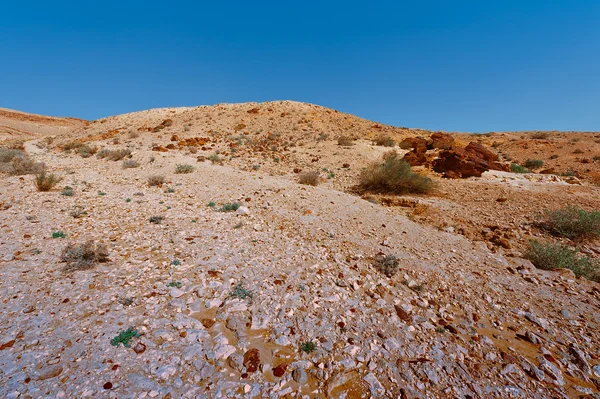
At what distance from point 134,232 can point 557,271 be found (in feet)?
25.8

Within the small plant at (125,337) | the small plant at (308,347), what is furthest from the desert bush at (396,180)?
the small plant at (125,337)

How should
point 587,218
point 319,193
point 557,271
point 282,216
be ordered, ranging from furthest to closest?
point 319,193
point 282,216
point 587,218
point 557,271

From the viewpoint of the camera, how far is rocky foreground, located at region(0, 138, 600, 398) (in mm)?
2467

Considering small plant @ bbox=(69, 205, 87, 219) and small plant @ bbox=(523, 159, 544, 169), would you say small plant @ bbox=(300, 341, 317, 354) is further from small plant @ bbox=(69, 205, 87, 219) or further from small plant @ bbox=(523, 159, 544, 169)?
small plant @ bbox=(523, 159, 544, 169)

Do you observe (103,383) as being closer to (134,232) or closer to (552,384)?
(134,232)

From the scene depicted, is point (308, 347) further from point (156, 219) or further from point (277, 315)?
point (156, 219)

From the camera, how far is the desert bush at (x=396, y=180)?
8812mm

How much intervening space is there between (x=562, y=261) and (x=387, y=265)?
10.5 feet

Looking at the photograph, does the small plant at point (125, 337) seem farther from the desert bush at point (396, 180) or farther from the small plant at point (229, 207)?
the desert bush at point (396, 180)

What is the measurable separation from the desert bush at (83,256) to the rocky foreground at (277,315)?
0.15 metres

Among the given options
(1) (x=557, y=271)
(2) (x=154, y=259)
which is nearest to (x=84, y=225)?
(2) (x=154, y=259)

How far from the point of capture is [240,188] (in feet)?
28.2

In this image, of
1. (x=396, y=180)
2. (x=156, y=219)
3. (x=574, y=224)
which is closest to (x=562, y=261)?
(x=574, y=224)

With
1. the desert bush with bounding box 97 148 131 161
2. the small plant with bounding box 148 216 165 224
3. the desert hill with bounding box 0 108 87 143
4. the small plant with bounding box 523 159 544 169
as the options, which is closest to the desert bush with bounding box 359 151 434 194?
the small plant with bounding box 148 216 165 224
